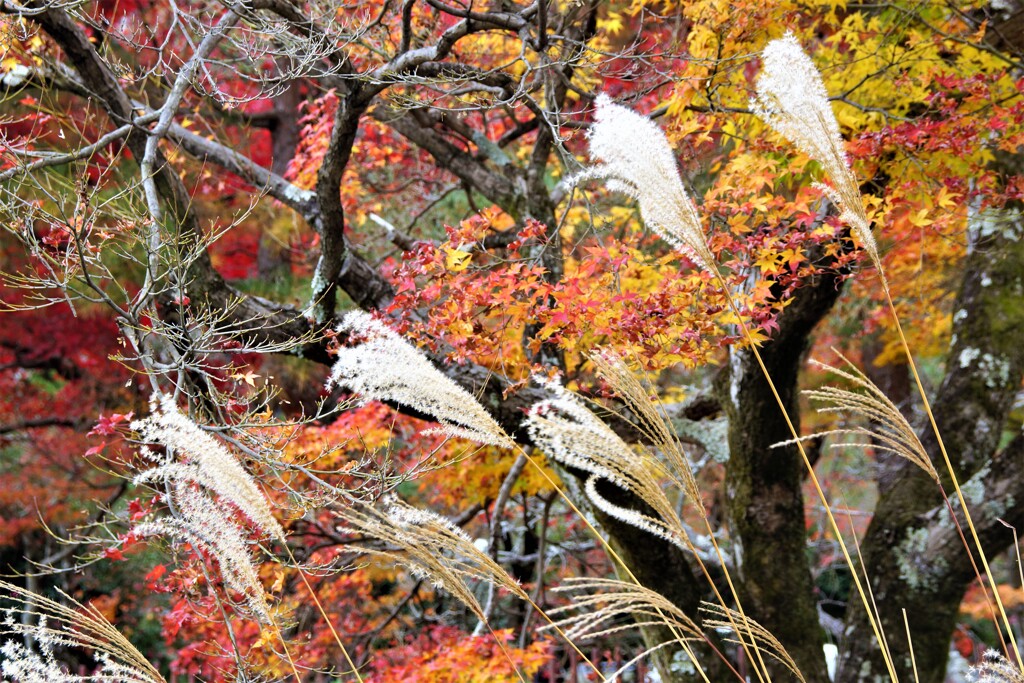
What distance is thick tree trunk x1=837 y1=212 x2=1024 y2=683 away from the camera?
3713 mm

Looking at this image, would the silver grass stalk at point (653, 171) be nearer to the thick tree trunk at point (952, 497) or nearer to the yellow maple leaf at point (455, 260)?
the yellow maple leaf at point (455, 260)

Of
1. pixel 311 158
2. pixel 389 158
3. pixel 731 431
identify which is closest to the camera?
pixel 731 431

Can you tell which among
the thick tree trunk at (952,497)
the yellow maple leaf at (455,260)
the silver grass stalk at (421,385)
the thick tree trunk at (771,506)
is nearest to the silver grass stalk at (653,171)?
the silver grass stalk at (421,385)

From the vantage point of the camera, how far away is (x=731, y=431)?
155 inches

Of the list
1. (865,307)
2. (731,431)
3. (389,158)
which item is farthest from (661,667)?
(865,307)

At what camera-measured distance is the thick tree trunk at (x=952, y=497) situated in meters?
3.71

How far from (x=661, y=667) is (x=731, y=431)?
3.68 feet

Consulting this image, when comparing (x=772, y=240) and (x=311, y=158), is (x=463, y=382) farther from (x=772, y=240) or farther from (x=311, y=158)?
(x=311, y=158)

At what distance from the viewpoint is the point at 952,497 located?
3771 mm

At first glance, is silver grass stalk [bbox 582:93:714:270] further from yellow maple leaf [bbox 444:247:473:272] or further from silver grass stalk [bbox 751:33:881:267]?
yellow maple leaf [bbox 444:247:473:272]

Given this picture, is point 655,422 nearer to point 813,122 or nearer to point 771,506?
point 813,122

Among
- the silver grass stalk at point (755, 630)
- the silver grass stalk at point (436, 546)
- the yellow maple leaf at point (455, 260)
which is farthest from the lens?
the yellow maple leaf at point (455, 260)

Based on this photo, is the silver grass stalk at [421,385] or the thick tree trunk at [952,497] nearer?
the silver grass stalk at [421,385]

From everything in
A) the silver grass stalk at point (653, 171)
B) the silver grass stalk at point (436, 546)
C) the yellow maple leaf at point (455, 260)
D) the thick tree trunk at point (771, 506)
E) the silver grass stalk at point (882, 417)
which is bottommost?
the thick tree trunk at point (771, 506)
